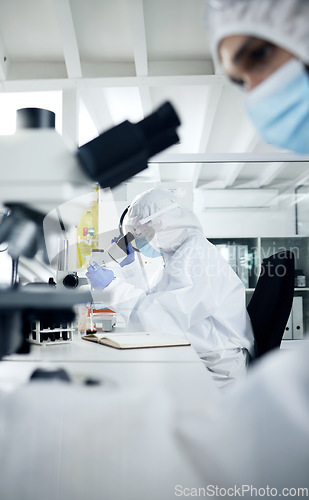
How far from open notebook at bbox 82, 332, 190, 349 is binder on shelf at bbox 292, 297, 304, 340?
110cm

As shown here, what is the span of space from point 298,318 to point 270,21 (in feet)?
6.37

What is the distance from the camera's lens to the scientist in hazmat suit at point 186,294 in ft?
4.25

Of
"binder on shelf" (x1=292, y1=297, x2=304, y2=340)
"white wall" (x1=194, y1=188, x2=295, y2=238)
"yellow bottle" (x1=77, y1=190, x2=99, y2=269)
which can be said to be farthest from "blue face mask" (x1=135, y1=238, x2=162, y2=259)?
"binder on shelf" (x1=292, y1=297, x2=304, y2=340)

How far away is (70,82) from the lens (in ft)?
6.61

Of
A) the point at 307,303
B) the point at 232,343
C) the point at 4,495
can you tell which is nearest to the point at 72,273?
the point at 232,343

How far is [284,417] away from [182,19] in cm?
182

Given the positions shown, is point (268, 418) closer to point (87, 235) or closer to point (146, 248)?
point (146, 248)

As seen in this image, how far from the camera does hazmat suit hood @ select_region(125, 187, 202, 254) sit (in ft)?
5.11

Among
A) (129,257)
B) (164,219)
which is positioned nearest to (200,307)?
(164,219)

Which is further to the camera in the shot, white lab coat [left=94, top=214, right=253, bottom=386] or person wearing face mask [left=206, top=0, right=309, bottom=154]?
white lab coat [left=94, top=214, right=253, bottom=386]

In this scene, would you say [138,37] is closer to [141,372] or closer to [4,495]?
[141,372]

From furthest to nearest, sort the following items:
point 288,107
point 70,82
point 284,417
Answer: point 70,82 < point 288,107 < point 284,417

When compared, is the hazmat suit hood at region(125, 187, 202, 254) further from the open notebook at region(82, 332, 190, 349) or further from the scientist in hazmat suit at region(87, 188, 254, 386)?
the open notebook at region(82, 332, 190, 349)

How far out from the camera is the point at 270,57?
0.50m
